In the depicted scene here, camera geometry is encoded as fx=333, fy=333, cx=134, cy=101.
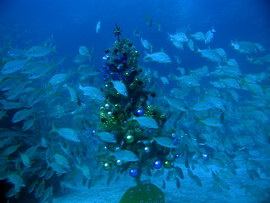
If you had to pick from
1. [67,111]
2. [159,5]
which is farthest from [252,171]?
[159,5]

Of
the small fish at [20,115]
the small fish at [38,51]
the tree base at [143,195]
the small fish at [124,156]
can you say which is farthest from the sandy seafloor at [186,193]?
the small fish at [38,51]

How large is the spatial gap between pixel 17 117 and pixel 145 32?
19.4 m

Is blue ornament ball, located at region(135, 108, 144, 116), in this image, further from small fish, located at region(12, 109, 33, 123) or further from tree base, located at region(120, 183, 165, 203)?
small fish, located at region(12, 109, 33, 123)

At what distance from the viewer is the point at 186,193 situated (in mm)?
8094

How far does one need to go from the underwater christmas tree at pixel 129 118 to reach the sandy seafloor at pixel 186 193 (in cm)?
122

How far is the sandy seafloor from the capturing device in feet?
25.5

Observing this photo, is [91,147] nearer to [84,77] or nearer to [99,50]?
[84,77]

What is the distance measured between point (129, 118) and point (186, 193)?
9.03 ft

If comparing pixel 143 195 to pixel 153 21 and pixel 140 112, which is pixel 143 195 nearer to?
pixel 140 112

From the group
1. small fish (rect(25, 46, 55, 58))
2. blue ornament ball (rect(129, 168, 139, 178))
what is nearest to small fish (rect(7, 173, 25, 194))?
blue ornament ball (rect(129, 168, 139, 178))

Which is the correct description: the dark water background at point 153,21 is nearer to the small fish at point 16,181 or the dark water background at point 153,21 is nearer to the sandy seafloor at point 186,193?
the sandy seafloor at point 186,193

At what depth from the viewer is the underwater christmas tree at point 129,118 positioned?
664 cm

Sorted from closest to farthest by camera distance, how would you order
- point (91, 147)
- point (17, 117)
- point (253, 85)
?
point (17, 117) < point (91, 147) < point (253, 85)

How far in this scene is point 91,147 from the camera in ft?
29.8
